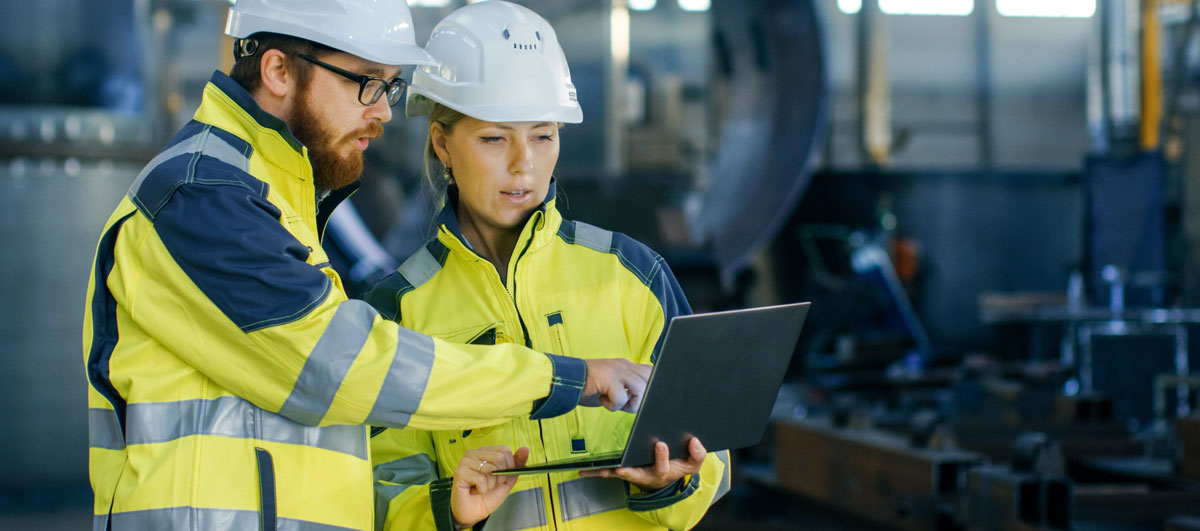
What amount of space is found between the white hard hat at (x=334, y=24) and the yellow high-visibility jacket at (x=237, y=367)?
173mm

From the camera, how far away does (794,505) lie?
4.61 meters

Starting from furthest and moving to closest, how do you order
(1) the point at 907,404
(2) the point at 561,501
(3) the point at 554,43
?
(1) the point at 907,404 → (3) the point at 554,43 → (2) the point at 561,501

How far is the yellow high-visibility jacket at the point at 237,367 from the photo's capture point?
1.31 meters

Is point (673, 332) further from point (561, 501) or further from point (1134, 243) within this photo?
point (1134, 243)

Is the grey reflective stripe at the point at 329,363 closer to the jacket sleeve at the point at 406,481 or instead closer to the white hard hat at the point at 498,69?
the jacket sleeve at the point at 406,481

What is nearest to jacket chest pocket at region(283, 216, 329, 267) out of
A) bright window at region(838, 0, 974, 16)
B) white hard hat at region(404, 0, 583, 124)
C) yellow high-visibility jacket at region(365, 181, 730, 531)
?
yellow high-visibility jacket at region(365, 181, 730, 531)

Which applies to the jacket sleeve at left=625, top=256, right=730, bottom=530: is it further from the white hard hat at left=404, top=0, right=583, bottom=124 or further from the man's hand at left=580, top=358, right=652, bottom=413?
the white hard hat at left=404, top=0, right=583, bottom=124

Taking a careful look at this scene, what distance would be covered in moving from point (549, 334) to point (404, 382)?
1.05ft

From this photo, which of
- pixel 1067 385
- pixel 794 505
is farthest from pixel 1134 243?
pixel 794 505

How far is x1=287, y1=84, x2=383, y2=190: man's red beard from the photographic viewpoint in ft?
4.96

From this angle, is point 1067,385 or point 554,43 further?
point 1067,385

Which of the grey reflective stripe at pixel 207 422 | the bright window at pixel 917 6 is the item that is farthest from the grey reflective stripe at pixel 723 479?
the bright window at pixel 917 6

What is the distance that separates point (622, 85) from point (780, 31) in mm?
1076

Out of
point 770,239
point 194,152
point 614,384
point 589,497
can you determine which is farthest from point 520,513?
point 770,239
